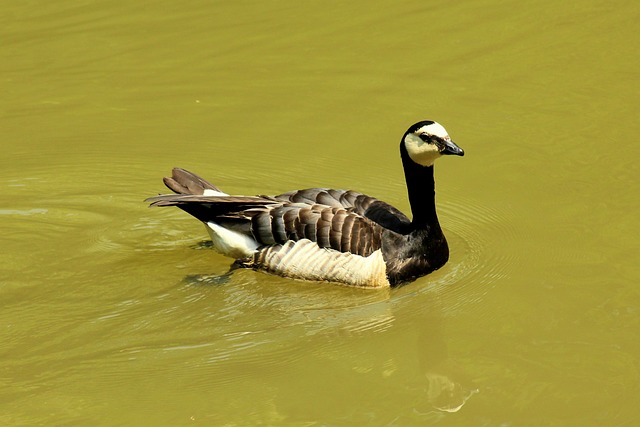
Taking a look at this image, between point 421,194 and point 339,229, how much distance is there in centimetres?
81

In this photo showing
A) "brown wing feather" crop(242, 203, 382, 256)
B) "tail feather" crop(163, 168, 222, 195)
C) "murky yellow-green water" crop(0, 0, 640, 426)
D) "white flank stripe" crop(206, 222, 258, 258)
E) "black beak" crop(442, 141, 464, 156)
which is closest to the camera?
"murky yellow-green water" crop(0, 0, 640, 426)

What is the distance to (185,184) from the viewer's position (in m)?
9.96

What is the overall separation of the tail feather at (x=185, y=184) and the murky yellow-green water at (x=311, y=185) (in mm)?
564

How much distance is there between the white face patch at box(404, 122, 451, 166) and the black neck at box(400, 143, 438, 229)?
70mm

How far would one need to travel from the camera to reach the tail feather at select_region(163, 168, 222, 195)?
32.4 ft

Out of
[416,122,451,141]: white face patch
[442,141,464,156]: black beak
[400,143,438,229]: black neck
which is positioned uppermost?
[416,122,451,141]: white face patch

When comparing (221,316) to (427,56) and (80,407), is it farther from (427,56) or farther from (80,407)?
(427,56)

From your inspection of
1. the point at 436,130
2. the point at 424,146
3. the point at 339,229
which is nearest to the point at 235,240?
the point at 339,229

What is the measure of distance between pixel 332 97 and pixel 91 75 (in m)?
3.17

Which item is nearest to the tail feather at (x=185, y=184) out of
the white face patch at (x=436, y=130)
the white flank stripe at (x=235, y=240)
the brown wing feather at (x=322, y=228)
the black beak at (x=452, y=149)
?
the white flank stripe at (x=235, y=240)

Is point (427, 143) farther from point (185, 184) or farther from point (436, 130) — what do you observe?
point (185, 184)

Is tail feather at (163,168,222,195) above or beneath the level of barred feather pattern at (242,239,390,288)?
above

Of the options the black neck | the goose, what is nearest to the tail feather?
the goose

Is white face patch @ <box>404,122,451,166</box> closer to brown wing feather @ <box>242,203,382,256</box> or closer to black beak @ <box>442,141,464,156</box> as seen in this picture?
black beak @ <box>442,141,464,156</box>
